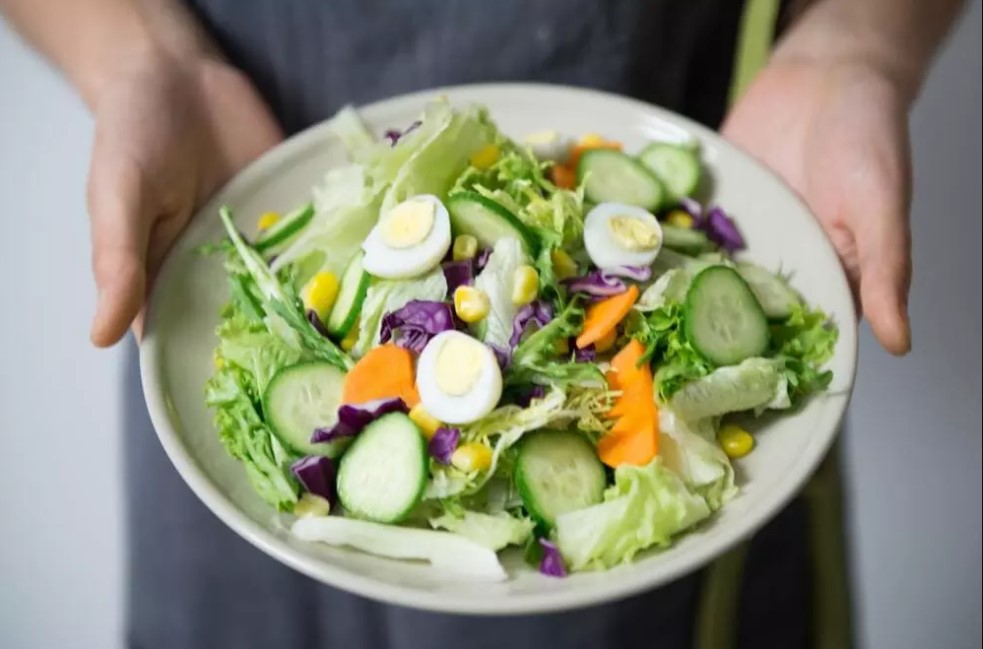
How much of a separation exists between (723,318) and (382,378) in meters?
0.37

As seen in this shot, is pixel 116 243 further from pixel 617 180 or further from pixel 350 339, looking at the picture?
pixel 617 180

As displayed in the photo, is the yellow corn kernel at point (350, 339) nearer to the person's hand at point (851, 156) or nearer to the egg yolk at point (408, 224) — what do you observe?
the egg yolk at point (408, 224)

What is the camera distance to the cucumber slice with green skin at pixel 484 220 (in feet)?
3.62

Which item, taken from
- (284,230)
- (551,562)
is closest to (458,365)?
(551,562)

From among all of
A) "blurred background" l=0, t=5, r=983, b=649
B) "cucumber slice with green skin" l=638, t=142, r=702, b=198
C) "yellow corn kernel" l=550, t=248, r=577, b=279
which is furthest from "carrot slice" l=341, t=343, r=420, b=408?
"blurred background" l=0, t=5, r=983, b=649

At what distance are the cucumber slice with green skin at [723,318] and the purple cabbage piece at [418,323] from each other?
258mm

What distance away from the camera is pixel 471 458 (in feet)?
3.06

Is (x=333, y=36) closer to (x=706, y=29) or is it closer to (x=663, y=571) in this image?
(x=706, y=29)

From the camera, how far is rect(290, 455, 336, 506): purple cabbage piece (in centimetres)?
94

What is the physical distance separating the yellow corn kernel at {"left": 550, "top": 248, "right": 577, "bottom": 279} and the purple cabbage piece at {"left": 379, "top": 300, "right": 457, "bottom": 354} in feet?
0.46

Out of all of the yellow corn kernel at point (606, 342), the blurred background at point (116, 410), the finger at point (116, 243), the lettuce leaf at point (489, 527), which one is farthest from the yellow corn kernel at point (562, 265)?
the blurred background at point (116, 410)

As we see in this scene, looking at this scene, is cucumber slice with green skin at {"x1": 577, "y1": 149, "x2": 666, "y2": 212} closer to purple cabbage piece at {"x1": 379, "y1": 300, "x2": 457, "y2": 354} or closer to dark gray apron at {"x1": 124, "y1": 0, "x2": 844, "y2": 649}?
dark gray apron at {"x1": 124, "y1": 0, "x2": 844, "y2": 649}

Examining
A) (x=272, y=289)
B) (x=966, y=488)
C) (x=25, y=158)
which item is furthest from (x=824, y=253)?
(x=25, y=158)

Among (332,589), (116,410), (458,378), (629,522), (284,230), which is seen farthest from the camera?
(116,410)
